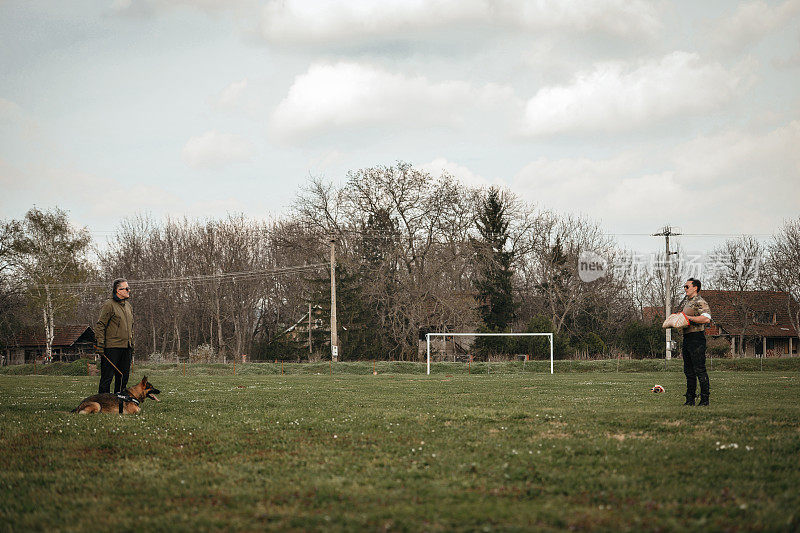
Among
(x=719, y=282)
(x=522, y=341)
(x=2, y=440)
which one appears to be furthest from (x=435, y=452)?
(x=719, y=282)

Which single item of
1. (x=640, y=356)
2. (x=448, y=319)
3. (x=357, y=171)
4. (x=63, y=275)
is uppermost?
(x=357, y=171)

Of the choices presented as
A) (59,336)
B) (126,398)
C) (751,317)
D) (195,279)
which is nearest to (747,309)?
(751,317)

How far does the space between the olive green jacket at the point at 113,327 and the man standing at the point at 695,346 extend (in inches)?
400

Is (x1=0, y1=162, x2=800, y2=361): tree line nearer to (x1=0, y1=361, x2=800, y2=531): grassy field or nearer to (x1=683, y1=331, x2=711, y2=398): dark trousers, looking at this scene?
(x1=683, y1=331, x2=711, y2=398): dark trousers

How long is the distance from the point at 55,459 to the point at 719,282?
228ft

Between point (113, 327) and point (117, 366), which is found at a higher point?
point (113, 327)

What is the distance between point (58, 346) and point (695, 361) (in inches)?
2558

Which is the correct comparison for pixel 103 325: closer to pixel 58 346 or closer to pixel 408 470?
pixel 408 470

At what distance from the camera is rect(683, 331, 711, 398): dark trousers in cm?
1123

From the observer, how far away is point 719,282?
65.9 meters

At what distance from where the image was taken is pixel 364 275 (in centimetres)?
5350

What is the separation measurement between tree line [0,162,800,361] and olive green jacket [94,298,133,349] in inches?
1468

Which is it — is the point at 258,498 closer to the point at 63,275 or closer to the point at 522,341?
the point at 522,341

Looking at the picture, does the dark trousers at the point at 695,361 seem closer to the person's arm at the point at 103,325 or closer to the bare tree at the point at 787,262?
the person's arm at the point at 103,325
